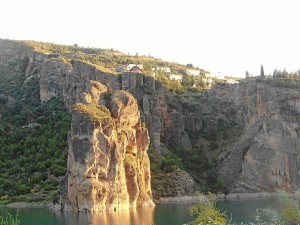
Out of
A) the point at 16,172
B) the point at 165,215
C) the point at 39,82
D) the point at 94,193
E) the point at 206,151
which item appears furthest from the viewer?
the point at 39,82

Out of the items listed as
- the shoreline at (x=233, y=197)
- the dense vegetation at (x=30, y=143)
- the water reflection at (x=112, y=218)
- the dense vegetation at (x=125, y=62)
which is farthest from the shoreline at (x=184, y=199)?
the dense vegetation at (x=125, y=62)

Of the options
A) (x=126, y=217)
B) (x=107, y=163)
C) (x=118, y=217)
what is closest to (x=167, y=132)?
(x=107, y=163)

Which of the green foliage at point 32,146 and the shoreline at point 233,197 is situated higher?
the green foliage at point 32,146

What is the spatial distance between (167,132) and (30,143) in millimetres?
28143

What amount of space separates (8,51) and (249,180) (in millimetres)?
76876

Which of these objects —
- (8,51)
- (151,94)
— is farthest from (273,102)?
(8,51)

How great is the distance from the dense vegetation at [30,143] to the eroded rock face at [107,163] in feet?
32.0

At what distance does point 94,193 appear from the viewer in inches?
3219

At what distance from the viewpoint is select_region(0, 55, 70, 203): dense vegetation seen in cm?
9562

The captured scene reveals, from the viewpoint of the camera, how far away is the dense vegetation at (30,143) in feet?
314

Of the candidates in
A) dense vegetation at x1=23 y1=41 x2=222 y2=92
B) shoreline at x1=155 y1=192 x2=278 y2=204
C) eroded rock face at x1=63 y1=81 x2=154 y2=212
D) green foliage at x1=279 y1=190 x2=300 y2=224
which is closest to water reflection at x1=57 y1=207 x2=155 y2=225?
eroded rock face at x1=63 y1=81 x2=154 y2=212

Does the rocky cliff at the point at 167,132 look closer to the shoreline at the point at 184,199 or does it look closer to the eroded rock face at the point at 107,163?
the eroded rock face at the point at 107,163

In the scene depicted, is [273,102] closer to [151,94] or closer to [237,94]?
[237,94]

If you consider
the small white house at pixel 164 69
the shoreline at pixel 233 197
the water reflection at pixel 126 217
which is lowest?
the shoreline at pixel 233 197
